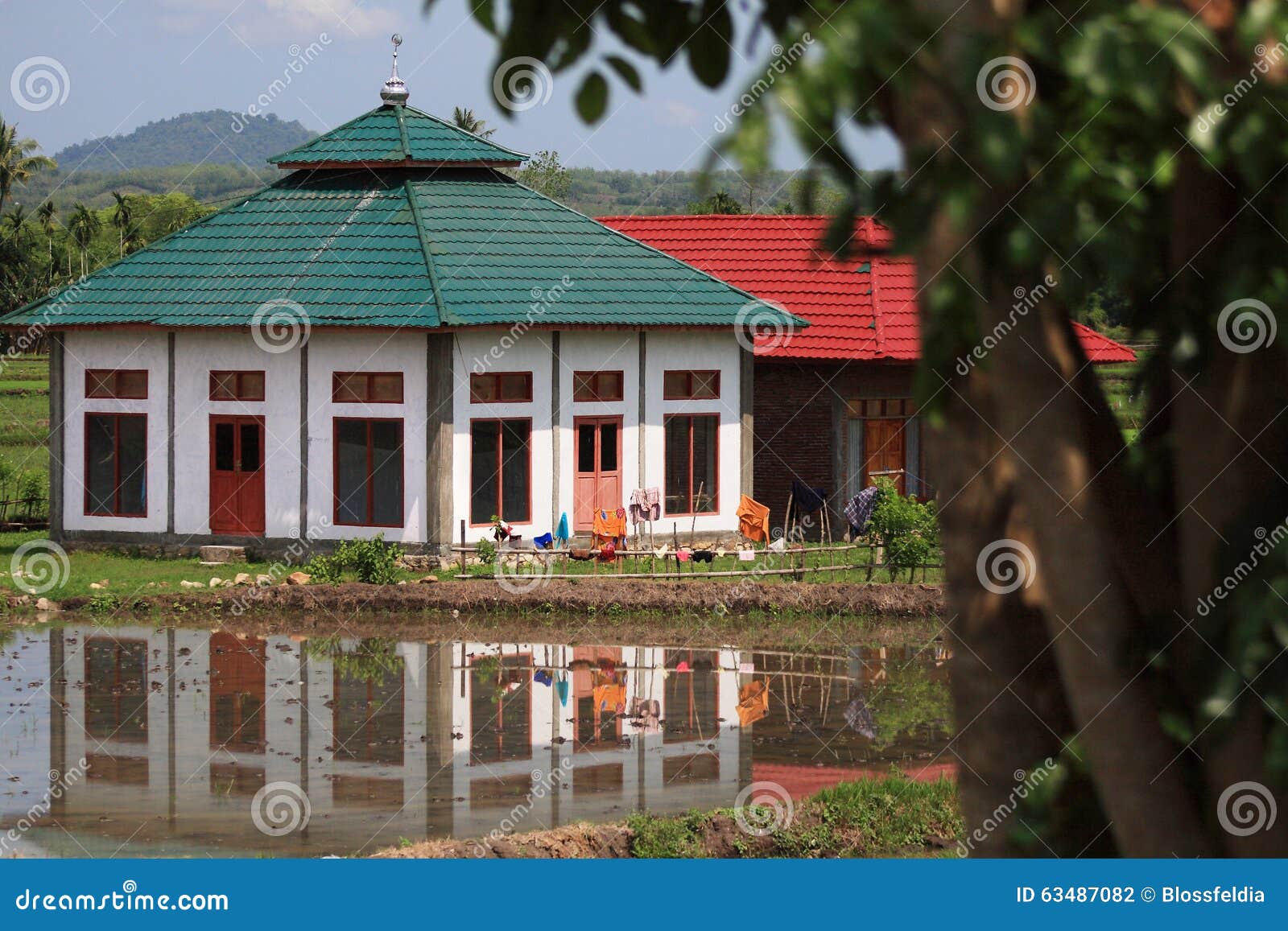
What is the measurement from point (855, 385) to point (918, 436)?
1.55 metres

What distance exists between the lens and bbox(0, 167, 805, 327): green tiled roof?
2523cm

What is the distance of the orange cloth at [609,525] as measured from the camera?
25.1 meters

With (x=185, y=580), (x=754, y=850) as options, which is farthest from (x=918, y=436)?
(x=754, y=850)

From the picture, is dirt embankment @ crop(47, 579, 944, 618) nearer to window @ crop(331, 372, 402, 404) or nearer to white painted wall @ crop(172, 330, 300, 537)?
white painted wall @ crop(172, 330, 300, 537)

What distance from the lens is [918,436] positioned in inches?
1185

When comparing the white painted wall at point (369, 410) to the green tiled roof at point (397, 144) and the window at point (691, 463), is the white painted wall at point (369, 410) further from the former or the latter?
the green tiled roof at point (397, 144)

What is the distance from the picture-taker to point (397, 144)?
28031 mm

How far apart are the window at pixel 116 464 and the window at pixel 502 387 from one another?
5555mm

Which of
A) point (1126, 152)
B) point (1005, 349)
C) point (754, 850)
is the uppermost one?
point (1126, 152)

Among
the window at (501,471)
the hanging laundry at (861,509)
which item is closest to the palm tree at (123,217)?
the window at (501,471)

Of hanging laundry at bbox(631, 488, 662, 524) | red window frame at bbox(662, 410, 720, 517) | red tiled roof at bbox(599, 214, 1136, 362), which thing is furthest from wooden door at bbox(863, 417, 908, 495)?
hanging laundry at bbox(631, 488, 662, 524)

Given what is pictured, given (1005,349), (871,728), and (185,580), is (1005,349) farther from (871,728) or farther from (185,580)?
(185,580)

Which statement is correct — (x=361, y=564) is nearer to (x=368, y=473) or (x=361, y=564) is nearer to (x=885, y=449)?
(x=368, y=473)

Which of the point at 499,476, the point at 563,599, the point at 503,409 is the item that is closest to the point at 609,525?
the point at 499,476
